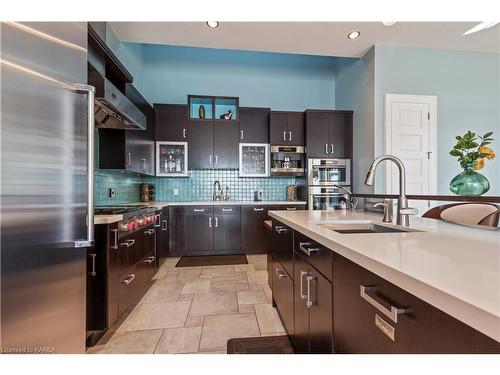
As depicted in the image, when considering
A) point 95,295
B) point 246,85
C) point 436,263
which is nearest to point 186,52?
point 246,85

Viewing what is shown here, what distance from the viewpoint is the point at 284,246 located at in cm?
166

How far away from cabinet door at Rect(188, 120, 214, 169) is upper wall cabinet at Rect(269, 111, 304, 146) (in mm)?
1058

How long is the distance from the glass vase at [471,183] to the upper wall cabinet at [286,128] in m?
2.60

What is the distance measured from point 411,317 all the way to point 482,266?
9.0 inches

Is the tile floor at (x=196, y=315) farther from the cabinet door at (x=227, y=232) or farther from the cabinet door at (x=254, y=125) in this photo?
the cabinet door at (x=254, y=125)

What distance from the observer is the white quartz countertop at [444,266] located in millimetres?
371

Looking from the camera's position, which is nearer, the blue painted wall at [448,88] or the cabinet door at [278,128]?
the blue painted wall at [448,88]

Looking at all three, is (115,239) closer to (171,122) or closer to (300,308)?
(300,308)

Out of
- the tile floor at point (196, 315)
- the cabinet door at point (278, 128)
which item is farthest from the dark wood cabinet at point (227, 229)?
the cabinet door at point (278, 128)

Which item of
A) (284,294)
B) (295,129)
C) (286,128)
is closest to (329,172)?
(295,129)

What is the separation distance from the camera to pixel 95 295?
62.3 inches

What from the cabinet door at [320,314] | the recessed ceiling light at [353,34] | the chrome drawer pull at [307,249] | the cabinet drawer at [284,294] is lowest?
the cabinet drawer at [284,294]

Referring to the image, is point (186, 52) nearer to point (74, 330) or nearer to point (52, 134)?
point (52, 134)

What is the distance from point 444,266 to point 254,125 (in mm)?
3604
